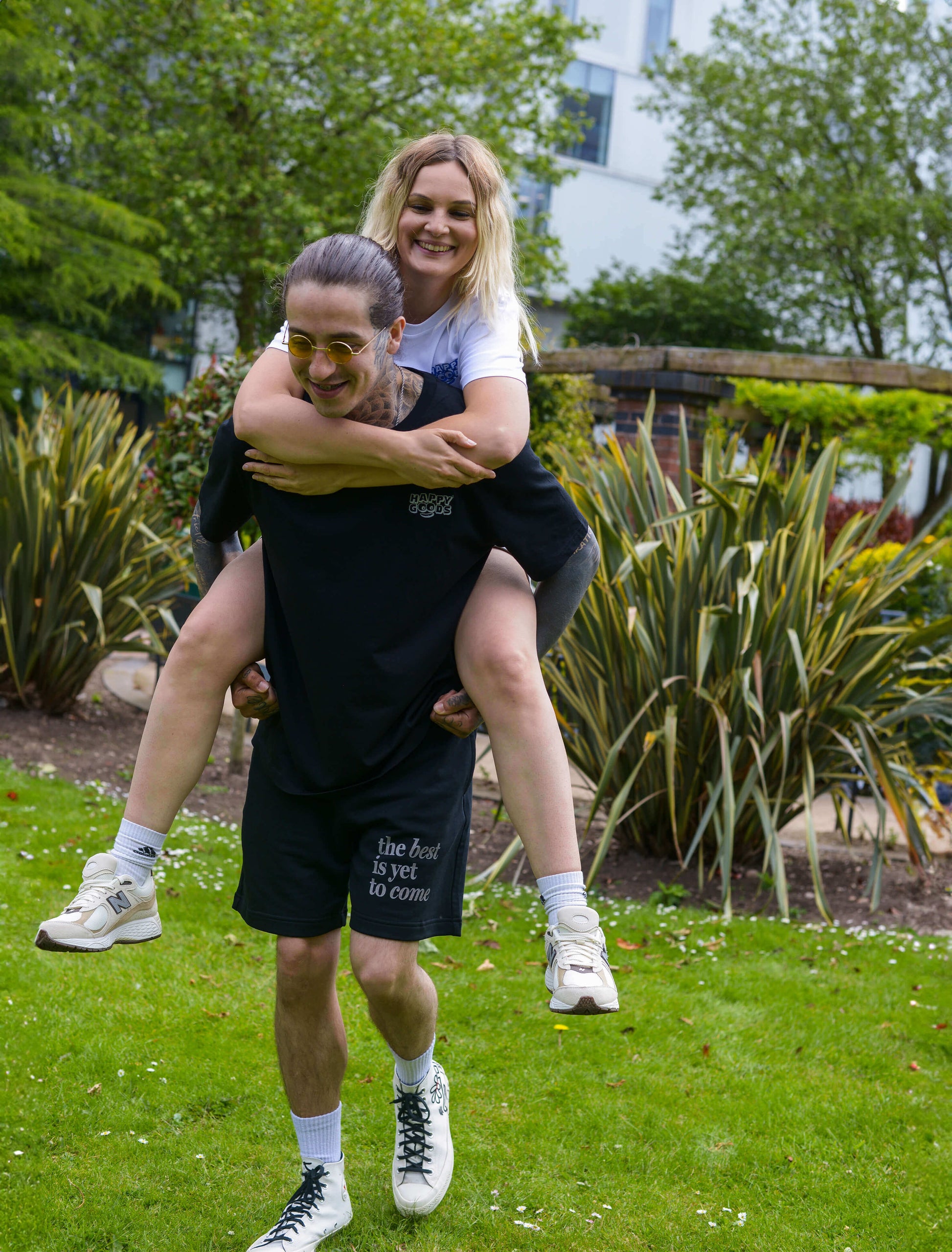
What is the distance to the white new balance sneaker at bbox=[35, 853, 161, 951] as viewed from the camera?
7.13 ft


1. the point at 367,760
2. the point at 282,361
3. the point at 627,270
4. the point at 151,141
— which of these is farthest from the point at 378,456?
the point at 627,270

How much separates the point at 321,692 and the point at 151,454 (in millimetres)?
4905

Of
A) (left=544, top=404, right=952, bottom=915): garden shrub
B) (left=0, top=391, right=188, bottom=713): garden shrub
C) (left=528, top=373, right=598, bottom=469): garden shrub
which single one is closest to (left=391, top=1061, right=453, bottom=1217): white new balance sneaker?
(left=544, top=404, right=952, bottom=915): garden shrub

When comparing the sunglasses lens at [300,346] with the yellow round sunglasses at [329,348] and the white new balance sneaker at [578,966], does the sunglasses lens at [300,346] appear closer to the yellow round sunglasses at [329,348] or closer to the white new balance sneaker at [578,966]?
the yellow round sunglasses at [329,348]

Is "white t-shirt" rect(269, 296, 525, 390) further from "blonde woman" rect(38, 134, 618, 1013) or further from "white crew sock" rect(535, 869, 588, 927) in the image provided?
"white crew sock" rect(535, 869, 588, 927)

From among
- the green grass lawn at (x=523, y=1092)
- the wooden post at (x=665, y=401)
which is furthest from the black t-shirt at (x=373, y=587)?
the wooden post at (x=665, y=401)

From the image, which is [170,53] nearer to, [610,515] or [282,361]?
[610,515]

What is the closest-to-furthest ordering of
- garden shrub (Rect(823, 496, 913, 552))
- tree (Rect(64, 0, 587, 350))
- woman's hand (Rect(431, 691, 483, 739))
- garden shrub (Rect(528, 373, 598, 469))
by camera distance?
woman's hand (Rect(431, 691, 483, 739)) < garden shrub (Rect(528, 373, 598, 469)) < tree (Rect(64, 0, 587, 350)) < garden shrub (Rect(823, 496, 913, 552))

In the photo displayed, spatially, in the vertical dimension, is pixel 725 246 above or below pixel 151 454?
above

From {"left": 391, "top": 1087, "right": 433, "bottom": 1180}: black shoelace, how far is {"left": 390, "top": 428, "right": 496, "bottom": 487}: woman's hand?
1.41m

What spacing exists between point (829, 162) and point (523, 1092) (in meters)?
19.4

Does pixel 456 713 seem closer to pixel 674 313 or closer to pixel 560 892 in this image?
pixel 560 892

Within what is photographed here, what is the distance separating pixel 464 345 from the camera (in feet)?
7.79

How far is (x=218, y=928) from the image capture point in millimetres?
4387
